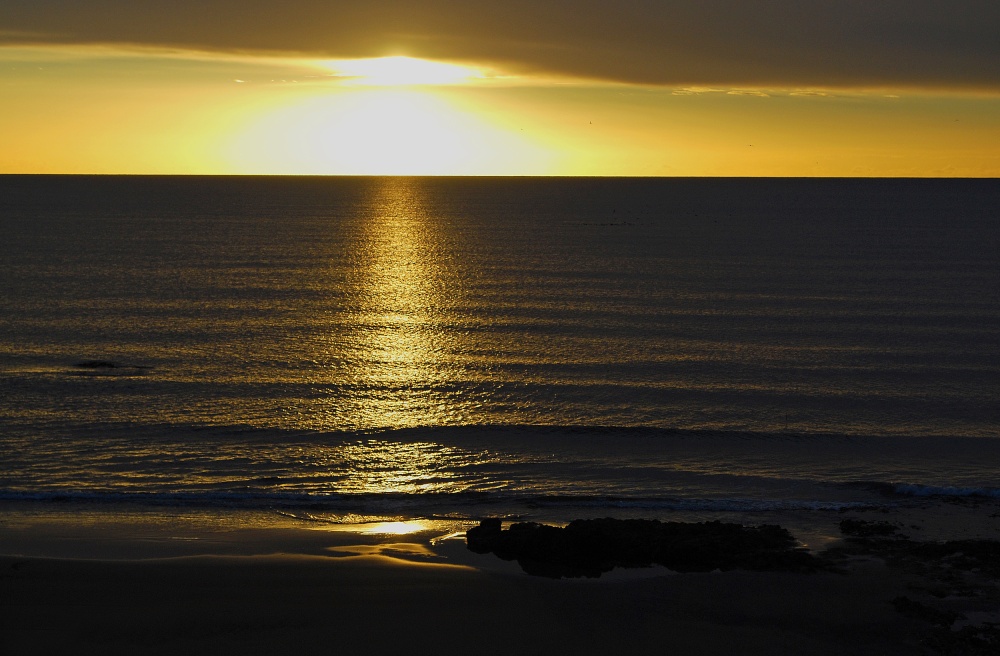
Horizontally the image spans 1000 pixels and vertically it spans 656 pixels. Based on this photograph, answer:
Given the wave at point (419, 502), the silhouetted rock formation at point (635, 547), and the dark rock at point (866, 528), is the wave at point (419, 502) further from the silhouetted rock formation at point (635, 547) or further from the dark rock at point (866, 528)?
the silhouetted rock formation at point (635, 547)

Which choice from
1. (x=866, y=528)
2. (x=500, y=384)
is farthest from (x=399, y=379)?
(x=866, y=528)

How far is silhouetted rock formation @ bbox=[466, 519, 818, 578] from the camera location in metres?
16.3

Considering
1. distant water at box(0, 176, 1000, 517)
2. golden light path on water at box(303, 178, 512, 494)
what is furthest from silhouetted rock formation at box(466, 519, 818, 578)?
golden light path on water at box(303, 178, 512, 494)

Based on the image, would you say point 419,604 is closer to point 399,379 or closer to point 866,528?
point 866,528

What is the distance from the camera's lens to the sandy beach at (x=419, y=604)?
13.4 metres

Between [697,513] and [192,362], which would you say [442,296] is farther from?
[697,513]

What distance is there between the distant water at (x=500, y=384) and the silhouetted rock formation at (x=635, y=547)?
3.26 m

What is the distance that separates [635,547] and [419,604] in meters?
4.29

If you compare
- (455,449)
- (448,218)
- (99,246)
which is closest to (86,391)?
(455,449)

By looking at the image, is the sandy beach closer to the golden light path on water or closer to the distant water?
the distant water

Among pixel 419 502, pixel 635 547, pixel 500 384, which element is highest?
pixel 500 384

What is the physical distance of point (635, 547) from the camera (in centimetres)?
1672

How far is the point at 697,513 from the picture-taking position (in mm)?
20484

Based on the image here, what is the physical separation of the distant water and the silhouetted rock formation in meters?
3.26
